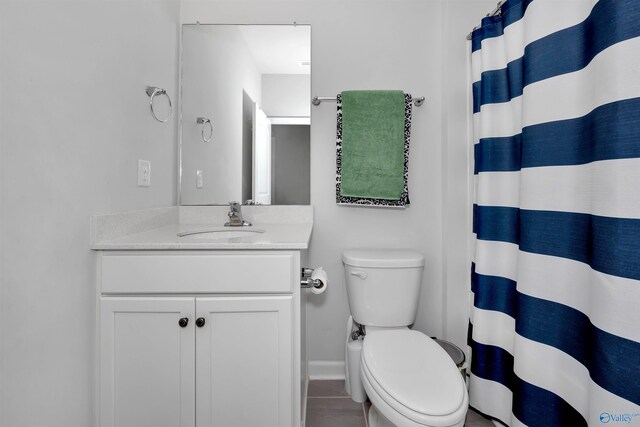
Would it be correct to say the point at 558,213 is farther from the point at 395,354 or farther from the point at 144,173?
the point at 144,173

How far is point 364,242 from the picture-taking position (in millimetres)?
1684

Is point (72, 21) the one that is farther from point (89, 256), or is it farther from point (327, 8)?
point (327, 8)

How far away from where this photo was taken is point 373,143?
160 cm

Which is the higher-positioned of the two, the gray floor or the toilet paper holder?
the toilet paper holder

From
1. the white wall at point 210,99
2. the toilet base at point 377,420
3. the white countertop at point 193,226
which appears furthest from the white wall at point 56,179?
the toilet base at point 377,420

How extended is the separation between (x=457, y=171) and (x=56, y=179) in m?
1.66

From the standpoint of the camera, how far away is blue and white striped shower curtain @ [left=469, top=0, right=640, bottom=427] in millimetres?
682

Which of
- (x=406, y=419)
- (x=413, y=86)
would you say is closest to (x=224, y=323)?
(x=406, y=419)

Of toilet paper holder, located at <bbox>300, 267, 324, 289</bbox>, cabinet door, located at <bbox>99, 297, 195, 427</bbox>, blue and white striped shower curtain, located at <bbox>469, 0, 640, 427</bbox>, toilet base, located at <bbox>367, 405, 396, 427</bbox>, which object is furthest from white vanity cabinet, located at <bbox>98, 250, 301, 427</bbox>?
blue and white striped shower curtain, located at <bbox>469, 0, 640, 427</bbox>

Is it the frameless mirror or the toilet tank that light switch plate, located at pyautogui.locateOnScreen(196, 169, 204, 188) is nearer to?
the frameless mirror

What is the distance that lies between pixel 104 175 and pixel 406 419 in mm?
1283

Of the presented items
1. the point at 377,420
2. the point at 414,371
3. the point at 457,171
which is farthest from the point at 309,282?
the point at 457,171

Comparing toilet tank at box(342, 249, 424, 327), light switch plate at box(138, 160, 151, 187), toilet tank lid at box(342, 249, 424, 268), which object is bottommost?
toilet tank at box(342, 249, 424, 327)

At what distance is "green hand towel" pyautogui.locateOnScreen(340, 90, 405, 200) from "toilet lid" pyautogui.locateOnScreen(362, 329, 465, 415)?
723 mm
